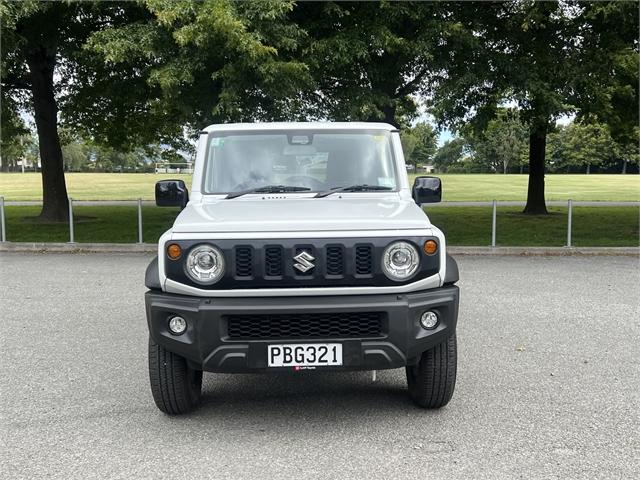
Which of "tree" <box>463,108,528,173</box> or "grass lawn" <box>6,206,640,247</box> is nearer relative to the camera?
"grass lawn" <box>6,206,640,247</box>

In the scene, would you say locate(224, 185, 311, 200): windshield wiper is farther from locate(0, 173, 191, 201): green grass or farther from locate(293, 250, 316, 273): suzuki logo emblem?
locate(0, 173, 191, 201): green grass

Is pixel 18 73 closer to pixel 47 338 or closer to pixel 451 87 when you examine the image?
pixel 451 87

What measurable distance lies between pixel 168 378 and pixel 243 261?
96 centimetres

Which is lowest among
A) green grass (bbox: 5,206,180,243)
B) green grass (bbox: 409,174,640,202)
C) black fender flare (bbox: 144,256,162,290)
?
green grass (bbox: 409,174,640,202)

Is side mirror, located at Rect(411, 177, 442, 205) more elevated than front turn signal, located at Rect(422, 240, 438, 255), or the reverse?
side mirror, located at Rect(411, 177, 442, 205)

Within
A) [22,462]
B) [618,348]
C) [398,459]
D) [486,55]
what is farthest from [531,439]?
[486,55]

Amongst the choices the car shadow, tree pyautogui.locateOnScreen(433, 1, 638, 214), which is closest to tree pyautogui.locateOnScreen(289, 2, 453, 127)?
tree pyautogui.locateOnScreen(433, 1, 638, 214)

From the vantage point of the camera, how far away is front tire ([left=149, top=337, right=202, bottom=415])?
13.1 feet

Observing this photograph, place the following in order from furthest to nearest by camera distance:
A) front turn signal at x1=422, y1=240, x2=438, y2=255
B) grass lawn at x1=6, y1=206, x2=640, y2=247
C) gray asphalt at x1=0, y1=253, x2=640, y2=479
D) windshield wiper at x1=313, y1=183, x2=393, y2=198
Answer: grass lawn at x1=6, y1=206, x2=640, y2=247, windshield wiper at x1=313, y1=183, x2=393, y2=198, front turn signal at x1=422, y1=240, x2=438, y2=255, gray asphalt at x1=0, y1=253, x2=640, y2=479

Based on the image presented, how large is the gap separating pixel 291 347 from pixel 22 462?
1610 mm

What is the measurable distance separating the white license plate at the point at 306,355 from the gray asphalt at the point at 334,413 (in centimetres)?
49

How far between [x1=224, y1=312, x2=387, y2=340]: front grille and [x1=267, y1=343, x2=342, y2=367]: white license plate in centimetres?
6

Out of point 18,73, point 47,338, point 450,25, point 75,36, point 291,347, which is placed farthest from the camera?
point 18,73

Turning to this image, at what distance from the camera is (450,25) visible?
1105 cm
